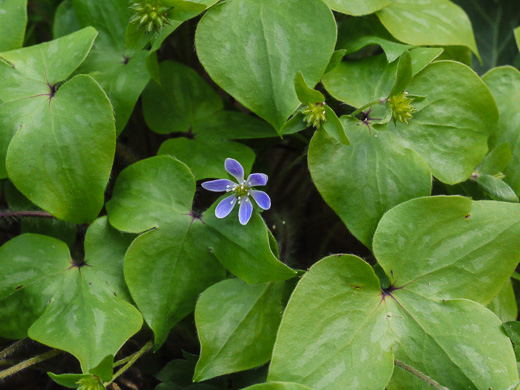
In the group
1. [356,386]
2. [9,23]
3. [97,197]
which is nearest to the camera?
[356,386]

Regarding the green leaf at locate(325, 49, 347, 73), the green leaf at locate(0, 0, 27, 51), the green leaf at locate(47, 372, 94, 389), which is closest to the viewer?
the green leaf at locate(47, 372, 94, 389)

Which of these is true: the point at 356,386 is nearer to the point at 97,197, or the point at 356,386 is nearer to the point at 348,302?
the point at 348,302

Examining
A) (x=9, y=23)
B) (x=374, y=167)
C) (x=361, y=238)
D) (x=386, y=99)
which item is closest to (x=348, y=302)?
(x=361, y=238)

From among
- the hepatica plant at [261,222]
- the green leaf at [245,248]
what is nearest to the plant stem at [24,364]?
the hepatica plant at [261,222]

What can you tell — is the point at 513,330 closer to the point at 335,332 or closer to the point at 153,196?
the point at 335,332


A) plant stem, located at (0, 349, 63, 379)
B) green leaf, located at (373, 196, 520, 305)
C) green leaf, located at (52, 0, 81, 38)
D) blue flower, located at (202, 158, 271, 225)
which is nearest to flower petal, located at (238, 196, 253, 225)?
blue flower, located at (202, 158, 271, 225)

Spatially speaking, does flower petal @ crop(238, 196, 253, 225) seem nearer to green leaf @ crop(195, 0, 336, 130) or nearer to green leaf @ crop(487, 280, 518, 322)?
green leaf @ crop(195, 0, 336, 130)

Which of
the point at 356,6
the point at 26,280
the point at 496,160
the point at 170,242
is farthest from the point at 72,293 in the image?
the point at 496,160

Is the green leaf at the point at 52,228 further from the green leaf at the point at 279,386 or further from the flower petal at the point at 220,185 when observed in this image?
the green leaf at the point at 279,386
